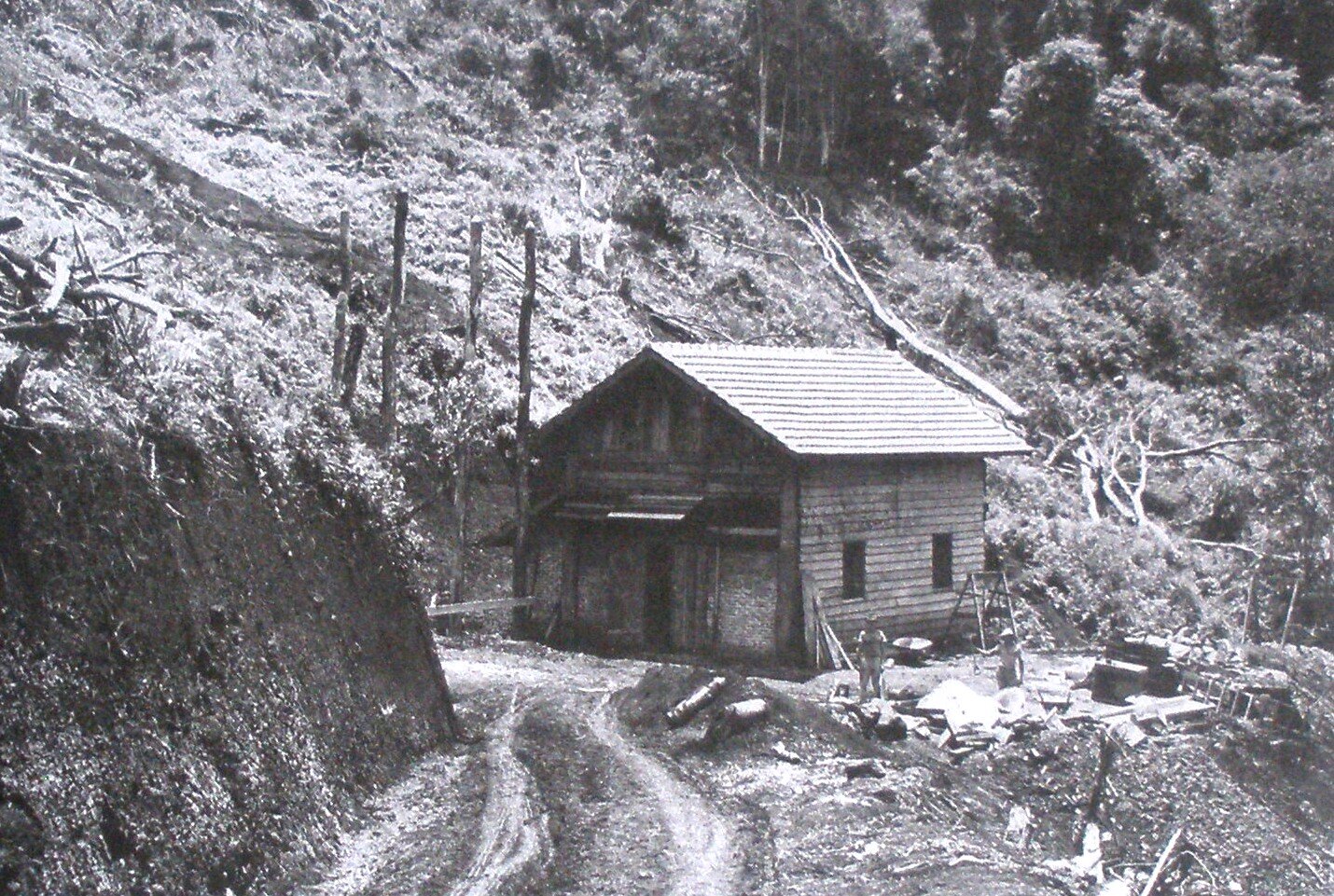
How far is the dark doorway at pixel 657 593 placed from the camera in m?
23.6

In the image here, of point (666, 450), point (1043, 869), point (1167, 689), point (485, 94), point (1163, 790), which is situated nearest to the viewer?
point (1043, 869)

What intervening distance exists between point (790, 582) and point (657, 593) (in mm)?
3208

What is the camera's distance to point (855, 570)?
2300 centimetres

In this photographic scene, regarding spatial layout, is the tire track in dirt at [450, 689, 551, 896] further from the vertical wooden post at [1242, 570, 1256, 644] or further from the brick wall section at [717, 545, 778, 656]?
the vertical wooden post at [1242, 570, 1256, 644]

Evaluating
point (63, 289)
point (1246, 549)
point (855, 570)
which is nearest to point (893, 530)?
point (855, 570)

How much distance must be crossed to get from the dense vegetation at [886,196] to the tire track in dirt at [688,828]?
41.0ft

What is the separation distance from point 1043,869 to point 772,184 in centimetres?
3889

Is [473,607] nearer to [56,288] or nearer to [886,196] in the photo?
[56,288]

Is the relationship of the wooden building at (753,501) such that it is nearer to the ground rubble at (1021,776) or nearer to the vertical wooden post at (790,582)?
the vertical wooden post at (790,582)

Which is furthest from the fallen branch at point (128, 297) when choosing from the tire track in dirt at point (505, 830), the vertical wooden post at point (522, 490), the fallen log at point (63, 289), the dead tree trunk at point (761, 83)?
the dead tree trunk at point (761, 83)

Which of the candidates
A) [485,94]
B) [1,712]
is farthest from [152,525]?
[485,94]

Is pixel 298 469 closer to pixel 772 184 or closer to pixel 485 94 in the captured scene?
pixel 485 94

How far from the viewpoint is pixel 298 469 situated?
12.7m

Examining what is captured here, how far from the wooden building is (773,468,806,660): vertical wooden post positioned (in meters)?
0.02
